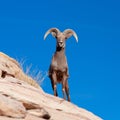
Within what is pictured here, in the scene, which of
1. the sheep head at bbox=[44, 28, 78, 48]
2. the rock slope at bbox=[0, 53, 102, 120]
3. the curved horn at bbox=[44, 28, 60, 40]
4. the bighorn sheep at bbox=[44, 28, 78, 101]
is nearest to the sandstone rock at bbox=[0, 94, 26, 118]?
the rock slope at bbox=[0, 53, 102, 120]

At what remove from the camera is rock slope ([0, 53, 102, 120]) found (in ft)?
44.1

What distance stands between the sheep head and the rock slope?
89.5 inches

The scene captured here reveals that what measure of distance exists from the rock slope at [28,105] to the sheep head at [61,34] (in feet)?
7.46

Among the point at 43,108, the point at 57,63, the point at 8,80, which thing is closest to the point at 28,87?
the point at 8,80

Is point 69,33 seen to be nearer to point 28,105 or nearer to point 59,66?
point 59,66

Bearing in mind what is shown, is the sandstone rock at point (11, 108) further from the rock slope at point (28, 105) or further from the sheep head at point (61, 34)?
the sheep head at point (61, 34)

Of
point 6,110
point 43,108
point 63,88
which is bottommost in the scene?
point 6,110

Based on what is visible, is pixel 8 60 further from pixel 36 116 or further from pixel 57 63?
pixel 36 116

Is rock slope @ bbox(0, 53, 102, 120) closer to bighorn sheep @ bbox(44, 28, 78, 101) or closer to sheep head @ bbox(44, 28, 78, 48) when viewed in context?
bighorn sheep @ bbox(44, 28, 78, 101)

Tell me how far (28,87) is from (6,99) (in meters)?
3.46

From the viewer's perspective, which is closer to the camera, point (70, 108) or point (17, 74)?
point (70, 108)

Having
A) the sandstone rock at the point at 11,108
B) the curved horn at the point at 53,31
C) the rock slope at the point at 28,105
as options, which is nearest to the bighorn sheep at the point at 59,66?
the curved horn at the point at 53,31

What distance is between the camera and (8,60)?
68.2 ft

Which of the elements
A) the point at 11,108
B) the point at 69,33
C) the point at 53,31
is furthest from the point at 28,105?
the point at 69,33
